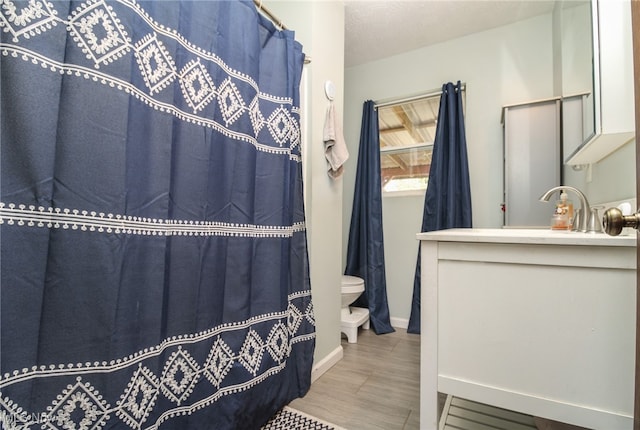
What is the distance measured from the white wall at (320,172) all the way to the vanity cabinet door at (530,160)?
1.25 meters

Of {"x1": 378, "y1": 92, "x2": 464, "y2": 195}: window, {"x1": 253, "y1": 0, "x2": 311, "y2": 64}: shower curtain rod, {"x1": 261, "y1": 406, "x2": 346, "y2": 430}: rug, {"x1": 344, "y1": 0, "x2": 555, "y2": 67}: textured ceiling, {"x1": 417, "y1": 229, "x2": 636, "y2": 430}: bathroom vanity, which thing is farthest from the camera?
{"x1": 378, "y1": 92, "x2": 464, "y2": 195}: window

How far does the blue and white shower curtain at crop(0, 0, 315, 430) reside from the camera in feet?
1.88

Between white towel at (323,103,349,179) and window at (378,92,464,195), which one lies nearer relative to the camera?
white towel at (323,103,349,179)

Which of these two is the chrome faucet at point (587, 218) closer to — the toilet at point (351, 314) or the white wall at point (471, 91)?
the white wall at point (471, 91)

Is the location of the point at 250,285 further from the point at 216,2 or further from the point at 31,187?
the point at 216,2

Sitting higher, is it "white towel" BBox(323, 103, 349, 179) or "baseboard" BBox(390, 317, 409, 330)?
"white towel" BBox(323, 103, 349, 179)

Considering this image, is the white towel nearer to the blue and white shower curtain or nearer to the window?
the blue and white shower curtain

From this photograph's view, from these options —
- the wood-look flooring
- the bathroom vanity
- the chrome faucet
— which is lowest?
the wood-look flooring

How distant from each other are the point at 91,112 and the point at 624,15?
169cm

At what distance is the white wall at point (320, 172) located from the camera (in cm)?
149

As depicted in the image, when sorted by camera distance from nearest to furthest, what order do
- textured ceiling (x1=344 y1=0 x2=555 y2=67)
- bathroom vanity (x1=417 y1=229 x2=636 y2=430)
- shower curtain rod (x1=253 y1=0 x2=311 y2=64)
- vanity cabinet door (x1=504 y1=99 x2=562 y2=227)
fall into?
bathroom vanity (x1=417 y1=229 x2=636 y2=430), shower curtain rod (x1=253 y1=0 x2=311 y2=64), vanity cabinet door (x1=504 y1=99 x2=562 y2=227), textured ceiling (x1=344 y1=0 x2=555 y2=67)

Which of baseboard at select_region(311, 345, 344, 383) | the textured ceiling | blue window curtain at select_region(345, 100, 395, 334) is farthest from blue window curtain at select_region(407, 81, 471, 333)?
baseboard at select_region(311, 345, 344, 383)

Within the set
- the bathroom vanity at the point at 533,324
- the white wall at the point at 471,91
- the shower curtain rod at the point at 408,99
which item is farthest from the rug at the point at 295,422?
the shower curtain rod at the point at 408,99

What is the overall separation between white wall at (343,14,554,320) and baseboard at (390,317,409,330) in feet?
0.09
